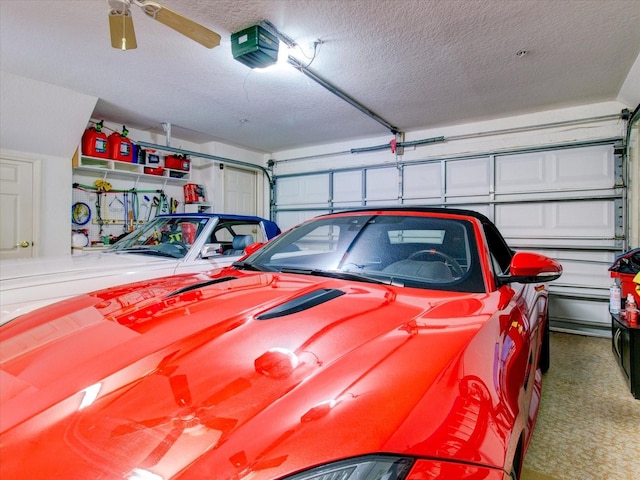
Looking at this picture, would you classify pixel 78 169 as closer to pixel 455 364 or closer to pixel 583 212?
pixel 455 364

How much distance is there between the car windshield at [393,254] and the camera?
162cm

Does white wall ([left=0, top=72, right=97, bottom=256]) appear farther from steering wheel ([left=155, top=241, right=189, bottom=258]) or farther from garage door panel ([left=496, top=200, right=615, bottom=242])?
garage door panel ([left=496, top=200, right=615, bottom=242])

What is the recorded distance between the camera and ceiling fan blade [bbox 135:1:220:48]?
7.15 feet

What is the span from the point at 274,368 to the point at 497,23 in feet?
10.9

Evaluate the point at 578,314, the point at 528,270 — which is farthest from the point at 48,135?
the point at 578,314

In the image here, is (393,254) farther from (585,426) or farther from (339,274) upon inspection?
(585,426)

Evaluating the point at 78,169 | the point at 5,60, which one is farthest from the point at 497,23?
the point at 78,169

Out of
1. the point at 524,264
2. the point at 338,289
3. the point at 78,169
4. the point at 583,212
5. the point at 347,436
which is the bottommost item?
the point at 347,436

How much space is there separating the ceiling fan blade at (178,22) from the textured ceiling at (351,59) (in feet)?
1.32

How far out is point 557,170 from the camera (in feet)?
15.4

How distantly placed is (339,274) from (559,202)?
175 inches

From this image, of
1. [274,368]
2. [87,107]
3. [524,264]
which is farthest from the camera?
[87,107]

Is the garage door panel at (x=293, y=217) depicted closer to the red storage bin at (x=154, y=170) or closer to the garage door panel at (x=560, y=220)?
the red storage bin at (x=154, y=170)

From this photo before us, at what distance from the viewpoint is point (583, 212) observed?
4551 mm
